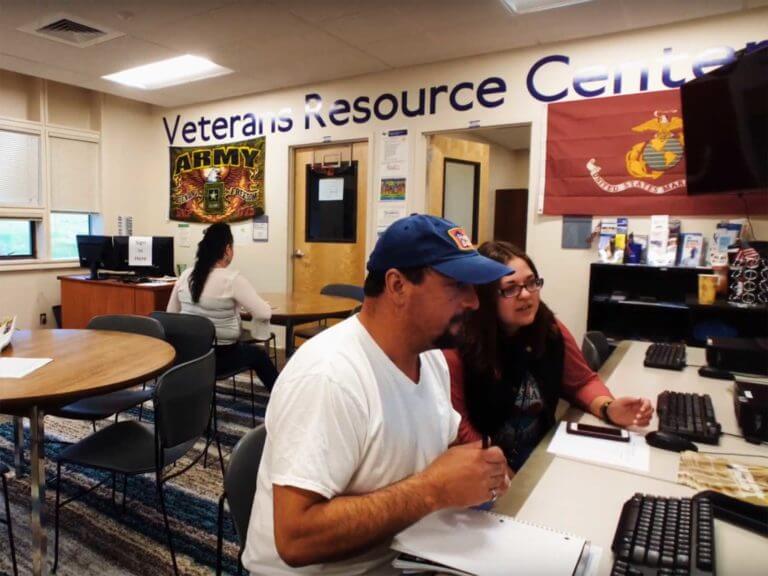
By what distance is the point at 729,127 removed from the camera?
269 centimetres

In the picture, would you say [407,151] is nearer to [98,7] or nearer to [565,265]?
[565,265]

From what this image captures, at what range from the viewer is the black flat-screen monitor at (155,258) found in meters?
5.01

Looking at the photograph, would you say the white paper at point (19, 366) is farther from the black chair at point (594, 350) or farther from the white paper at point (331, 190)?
the white paper at point (331, 190)

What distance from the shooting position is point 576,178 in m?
3.80

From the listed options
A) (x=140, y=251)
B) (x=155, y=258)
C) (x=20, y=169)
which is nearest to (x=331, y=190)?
(x=155, y=258)

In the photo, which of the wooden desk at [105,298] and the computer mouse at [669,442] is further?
the wooden desk at [105,298]

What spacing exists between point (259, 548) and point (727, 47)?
390cm

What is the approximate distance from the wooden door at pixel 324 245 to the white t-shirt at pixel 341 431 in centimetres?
393

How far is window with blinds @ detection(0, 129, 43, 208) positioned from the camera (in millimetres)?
5109

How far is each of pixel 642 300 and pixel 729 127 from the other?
1.13m

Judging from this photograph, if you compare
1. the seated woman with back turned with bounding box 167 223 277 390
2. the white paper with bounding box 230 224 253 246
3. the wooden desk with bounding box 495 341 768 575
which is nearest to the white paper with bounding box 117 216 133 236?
the white paper with bounding box 230 224 253 246

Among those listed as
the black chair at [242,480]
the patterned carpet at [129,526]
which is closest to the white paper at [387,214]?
the patterned carpet at [129,526]

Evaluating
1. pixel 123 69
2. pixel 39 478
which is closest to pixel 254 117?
pixel 123 69

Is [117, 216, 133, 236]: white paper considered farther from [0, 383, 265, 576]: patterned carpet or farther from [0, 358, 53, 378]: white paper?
[0, 358, 53, 378]: white paper
